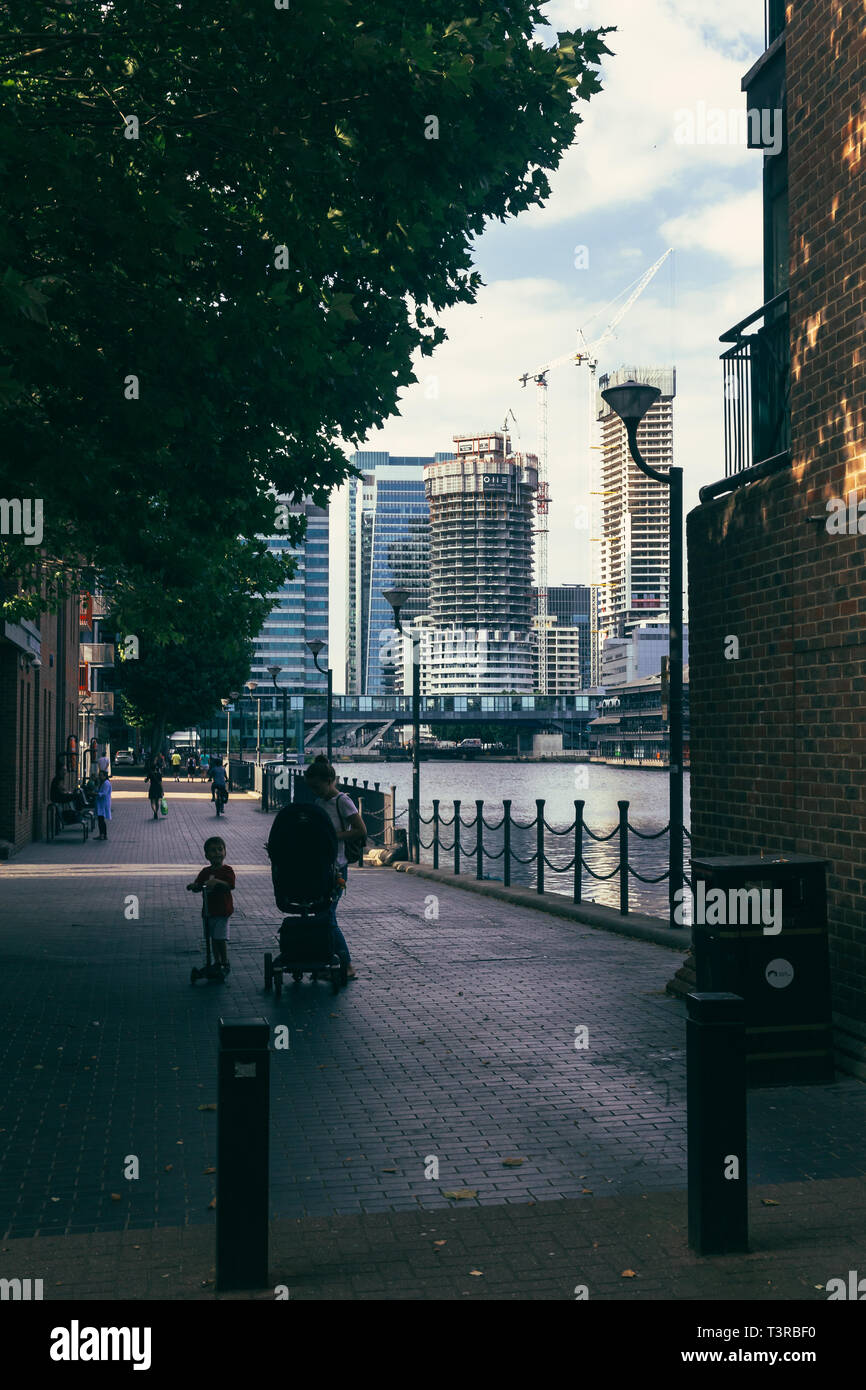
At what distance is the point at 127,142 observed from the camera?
7504 millimetres

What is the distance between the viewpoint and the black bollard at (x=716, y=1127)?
470 cm

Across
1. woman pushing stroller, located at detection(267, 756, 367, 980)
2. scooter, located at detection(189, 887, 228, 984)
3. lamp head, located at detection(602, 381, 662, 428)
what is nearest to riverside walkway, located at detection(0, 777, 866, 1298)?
scooter, located at detection(189, 887, 228, 984)

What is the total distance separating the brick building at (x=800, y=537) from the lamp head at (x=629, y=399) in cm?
212

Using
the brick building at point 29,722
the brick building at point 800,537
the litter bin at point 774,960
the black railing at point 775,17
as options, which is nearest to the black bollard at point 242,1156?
the litter bin at point 774,960

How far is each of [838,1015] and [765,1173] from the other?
2.25 m

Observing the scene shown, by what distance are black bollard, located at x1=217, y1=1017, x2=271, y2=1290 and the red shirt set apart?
577 centimetres

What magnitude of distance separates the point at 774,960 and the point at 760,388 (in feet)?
15.0

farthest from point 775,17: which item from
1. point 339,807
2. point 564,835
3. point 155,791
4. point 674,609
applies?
point 155,791

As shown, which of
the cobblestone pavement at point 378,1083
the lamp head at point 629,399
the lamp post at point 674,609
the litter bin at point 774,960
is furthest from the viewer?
the lamp head at point 629,399

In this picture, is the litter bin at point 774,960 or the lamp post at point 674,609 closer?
the litter bin at point 774,960

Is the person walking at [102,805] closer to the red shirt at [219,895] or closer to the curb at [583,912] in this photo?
the curb at [583,912]

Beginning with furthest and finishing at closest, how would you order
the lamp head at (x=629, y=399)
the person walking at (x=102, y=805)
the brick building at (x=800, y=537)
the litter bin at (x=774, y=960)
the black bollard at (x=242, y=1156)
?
the person walking at (x=102, y=805) → the lamp head at (x=629, y=399) → the brick building at (x=800, y=537) → the litter bin at (x=774, y=960) → the black bollard at (x=242, y=1156)

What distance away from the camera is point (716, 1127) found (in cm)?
479

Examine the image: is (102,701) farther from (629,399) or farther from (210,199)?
(210,199)
